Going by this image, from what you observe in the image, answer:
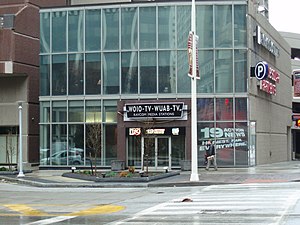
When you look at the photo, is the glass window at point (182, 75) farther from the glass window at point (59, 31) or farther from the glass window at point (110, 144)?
the glass window at point (59, 31)

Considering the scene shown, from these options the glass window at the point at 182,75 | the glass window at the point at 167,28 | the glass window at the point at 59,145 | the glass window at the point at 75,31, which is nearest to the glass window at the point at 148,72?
the glass window at the point at 167,28

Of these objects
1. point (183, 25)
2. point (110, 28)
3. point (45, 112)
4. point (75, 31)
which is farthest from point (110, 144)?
point (183, 25)

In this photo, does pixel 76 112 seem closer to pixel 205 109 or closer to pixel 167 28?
pixel 167 28

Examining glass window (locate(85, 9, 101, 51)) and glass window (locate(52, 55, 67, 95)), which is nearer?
glass window (locate(85, 9, 101, 51))

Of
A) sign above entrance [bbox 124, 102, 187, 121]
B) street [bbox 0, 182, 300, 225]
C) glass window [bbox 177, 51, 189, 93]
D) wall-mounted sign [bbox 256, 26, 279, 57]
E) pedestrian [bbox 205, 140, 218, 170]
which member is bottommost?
street [bbox 0, 182, 300, 225]

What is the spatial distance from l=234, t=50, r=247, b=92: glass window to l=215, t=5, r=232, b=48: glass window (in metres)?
0.93

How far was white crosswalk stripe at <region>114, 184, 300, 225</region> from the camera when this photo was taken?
40.3 feet

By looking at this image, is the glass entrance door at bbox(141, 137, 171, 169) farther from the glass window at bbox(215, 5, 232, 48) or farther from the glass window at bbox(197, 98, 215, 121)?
the glass window at bbox(215, 5, 232, 48)

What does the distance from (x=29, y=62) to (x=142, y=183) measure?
57.5ft

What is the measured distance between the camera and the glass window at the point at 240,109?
3309cm

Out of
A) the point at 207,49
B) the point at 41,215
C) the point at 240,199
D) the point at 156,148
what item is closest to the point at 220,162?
the point at 156,148

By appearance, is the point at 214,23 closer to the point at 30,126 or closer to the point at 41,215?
the point at 30,126

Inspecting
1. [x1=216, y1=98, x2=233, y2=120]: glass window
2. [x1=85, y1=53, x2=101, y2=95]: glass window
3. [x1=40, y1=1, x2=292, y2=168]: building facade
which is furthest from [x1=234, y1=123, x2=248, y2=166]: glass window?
[x1=85, y1=53, x2=101, y2=95]: glass window

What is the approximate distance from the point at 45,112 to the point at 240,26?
47.2 feet
